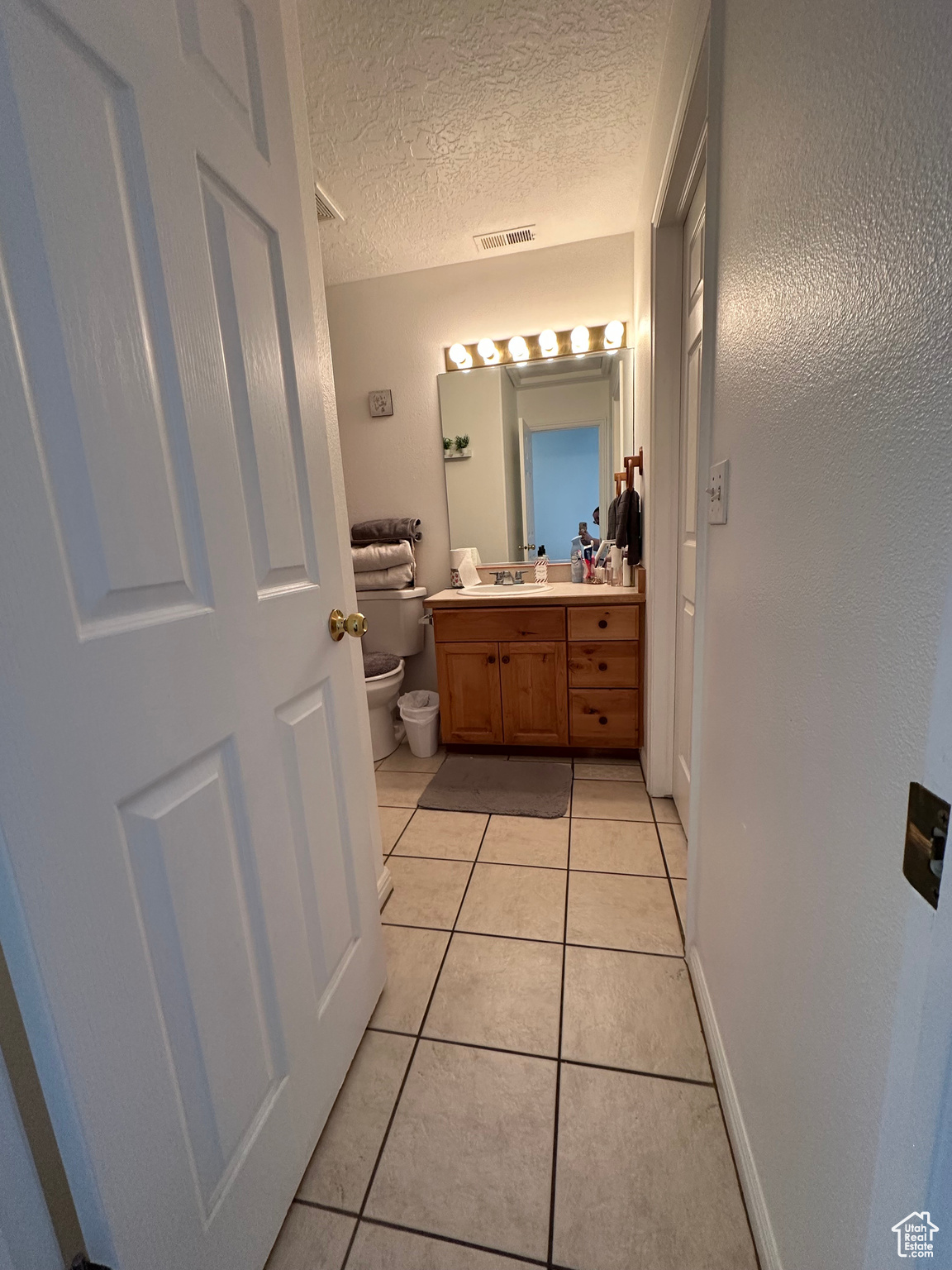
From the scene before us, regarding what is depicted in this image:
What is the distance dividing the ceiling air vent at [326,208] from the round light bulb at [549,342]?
0.99 m

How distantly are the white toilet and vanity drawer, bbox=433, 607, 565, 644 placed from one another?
34cm

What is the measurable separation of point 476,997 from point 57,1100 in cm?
92

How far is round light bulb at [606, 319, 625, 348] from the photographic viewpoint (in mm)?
2289

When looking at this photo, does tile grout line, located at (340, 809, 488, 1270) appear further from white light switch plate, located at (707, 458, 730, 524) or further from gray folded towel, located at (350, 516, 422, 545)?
gray folded towel, located at (350, 516, 422, 545)

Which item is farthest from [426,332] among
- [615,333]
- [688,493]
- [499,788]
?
[499,788]

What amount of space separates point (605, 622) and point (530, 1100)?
155 cm

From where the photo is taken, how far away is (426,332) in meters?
2.47

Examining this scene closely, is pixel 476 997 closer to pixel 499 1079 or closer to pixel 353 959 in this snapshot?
pixel 499 1079

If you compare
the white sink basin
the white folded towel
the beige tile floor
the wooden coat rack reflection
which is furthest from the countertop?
the beige tile floor

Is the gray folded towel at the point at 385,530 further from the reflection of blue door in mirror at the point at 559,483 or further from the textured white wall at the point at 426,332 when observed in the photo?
the reflection of blue door in mirror at the point at 559,483

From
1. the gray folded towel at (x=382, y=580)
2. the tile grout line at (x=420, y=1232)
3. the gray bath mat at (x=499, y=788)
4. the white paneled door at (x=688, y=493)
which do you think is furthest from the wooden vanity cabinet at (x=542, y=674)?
the tile grout line at (x=420, y=1232)

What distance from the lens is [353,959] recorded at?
1.02 metres

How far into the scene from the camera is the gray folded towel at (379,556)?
2.46m

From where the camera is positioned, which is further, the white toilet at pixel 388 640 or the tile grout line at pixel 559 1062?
the white toilet at pixel 388 640
